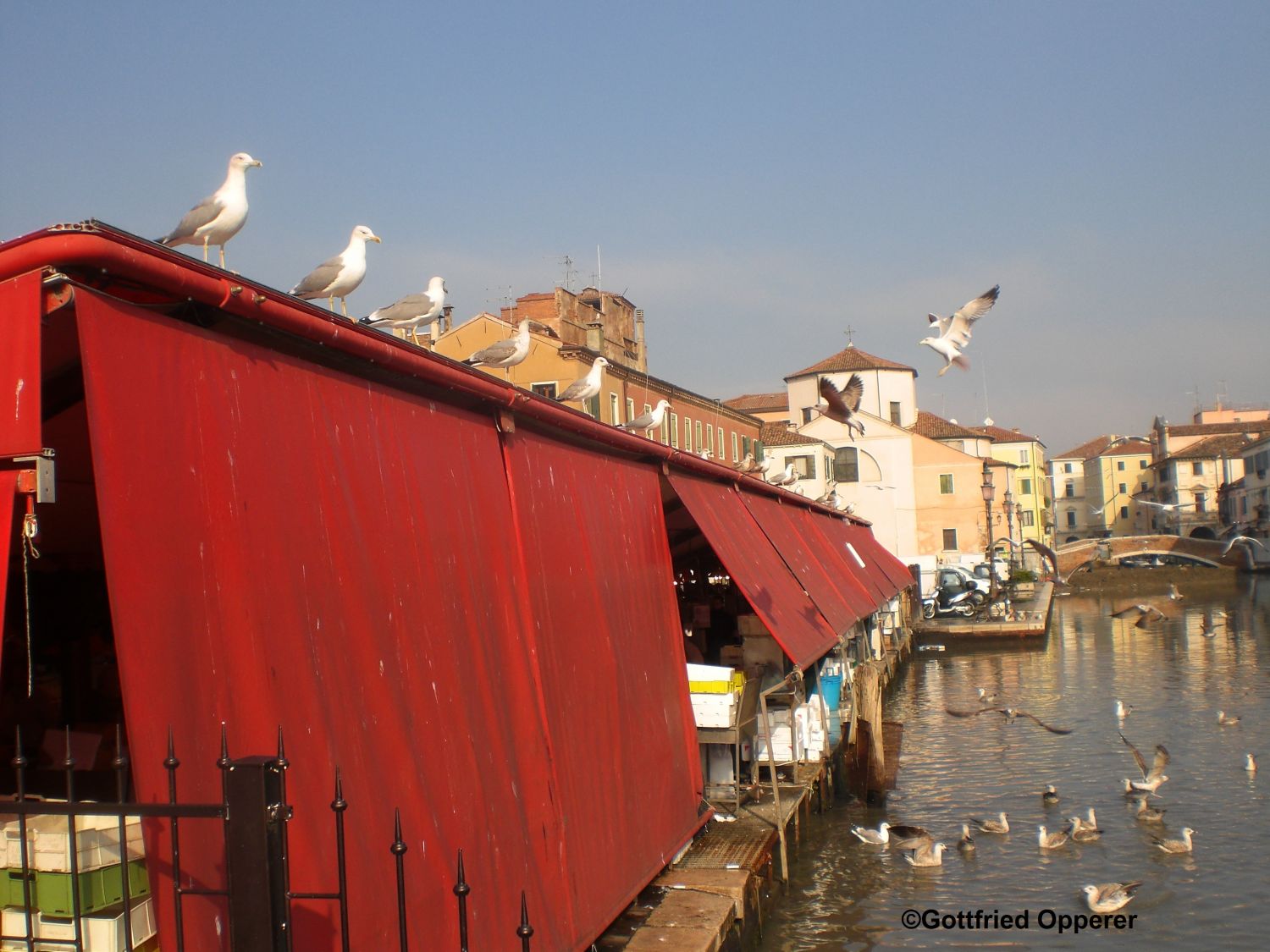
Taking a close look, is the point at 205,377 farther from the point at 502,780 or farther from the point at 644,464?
the point at 644,464

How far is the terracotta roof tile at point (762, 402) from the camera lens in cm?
8444

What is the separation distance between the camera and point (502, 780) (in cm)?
589

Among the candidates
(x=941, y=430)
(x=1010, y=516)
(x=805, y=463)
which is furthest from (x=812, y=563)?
(x=941, y=430)

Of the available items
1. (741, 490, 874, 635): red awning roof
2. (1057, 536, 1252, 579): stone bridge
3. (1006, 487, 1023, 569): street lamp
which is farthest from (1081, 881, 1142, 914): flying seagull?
(1057, 536, 1252, 579): stone bridge

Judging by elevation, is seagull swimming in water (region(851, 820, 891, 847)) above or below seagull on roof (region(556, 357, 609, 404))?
below

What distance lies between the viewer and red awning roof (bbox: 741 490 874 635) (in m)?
15.3

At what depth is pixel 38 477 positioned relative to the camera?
10.8ft

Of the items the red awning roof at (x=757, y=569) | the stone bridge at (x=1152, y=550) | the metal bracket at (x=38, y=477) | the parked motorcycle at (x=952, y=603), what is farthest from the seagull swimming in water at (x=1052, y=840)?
the stone bridge at (x=1152, y=550)

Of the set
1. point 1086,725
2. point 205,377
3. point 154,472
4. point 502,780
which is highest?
point 205,377

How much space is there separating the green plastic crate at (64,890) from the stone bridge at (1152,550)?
71.7 meters

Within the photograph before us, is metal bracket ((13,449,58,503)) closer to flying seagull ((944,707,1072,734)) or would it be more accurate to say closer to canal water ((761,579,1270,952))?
canal water ((761,579,1270,952))

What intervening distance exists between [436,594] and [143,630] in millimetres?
2118

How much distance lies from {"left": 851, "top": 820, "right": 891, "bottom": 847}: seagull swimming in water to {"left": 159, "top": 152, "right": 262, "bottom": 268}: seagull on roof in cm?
1056

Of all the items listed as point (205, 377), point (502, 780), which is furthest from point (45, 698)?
point (205, 377)
